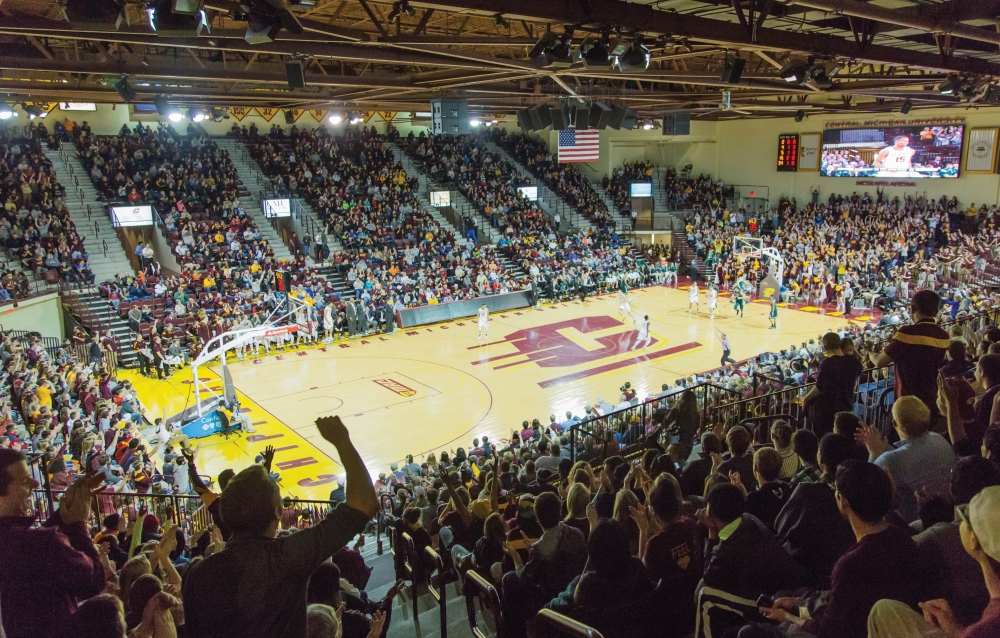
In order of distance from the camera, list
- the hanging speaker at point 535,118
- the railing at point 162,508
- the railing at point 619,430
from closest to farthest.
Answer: the railing at point 162,508
the railing at point 619,430
the hanging speaker at point 535,118

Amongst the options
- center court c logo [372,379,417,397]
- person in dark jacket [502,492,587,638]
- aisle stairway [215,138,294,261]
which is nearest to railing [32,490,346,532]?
person in dark jacket [502,492,587,638]

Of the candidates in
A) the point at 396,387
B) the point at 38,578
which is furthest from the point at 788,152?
the point at 38,578

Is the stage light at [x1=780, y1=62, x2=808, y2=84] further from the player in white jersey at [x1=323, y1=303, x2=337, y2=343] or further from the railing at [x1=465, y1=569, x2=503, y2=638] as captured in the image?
the player in white jersey at [x1=323, y1=303, x2=337, y2=343]

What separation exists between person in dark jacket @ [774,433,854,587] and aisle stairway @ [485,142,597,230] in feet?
114

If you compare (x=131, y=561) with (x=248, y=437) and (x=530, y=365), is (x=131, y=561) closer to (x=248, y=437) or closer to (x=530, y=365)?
(x=248, y=437)

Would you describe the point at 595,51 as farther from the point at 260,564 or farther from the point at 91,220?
the point at 91,220

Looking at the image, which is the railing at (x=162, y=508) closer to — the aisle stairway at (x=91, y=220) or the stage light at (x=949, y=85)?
the stage light at (x=949, y=85)

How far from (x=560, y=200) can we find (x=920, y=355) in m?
34.5

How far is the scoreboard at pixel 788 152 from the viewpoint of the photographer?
3919 centimetres

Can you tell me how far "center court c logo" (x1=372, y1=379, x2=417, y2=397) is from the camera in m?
19.1

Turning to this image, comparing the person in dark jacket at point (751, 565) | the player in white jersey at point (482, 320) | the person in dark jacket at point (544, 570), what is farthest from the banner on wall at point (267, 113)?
the person in dark jacket at point (751, 565)

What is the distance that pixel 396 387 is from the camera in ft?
64.4

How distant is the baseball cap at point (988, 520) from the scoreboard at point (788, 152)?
133 feet

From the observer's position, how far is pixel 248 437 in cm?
1616
